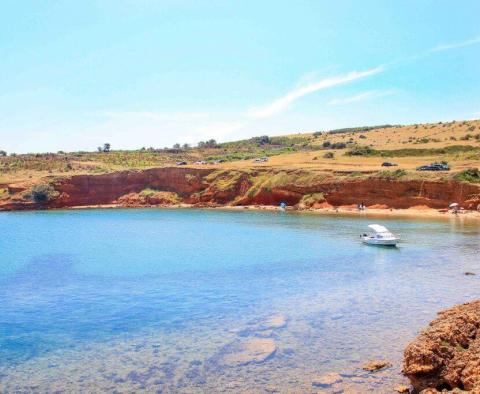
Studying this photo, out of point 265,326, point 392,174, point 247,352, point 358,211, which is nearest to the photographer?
point 247,352

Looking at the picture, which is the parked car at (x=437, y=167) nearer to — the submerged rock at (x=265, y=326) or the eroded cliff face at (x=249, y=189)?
the eroded cliff face at (x=249, y=189)

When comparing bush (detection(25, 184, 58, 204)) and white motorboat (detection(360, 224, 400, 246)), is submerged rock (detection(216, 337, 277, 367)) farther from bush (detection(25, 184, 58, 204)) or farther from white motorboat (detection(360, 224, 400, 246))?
bush (detection(25, 184, 58, 204))

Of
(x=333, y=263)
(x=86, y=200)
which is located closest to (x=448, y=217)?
(x=333, y=263)

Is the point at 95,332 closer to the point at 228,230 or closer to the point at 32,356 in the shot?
the point at 32,356

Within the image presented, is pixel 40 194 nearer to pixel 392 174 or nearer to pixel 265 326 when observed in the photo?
pixel 392 174

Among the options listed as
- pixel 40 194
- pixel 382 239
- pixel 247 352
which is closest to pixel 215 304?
pixel 247 352

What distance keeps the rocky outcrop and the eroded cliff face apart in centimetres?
4825

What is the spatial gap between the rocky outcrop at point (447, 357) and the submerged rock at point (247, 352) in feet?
16.1

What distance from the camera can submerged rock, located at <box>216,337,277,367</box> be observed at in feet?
56.9

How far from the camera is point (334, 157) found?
9038cm

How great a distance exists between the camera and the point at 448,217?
5716 cm

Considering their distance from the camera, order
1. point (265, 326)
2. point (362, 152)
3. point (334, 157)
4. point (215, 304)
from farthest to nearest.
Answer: point (362, 152)
point (334, 157)
point (215, 304)
point (265, 326)

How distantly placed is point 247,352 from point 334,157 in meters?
74.9

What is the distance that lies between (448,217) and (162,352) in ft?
152
